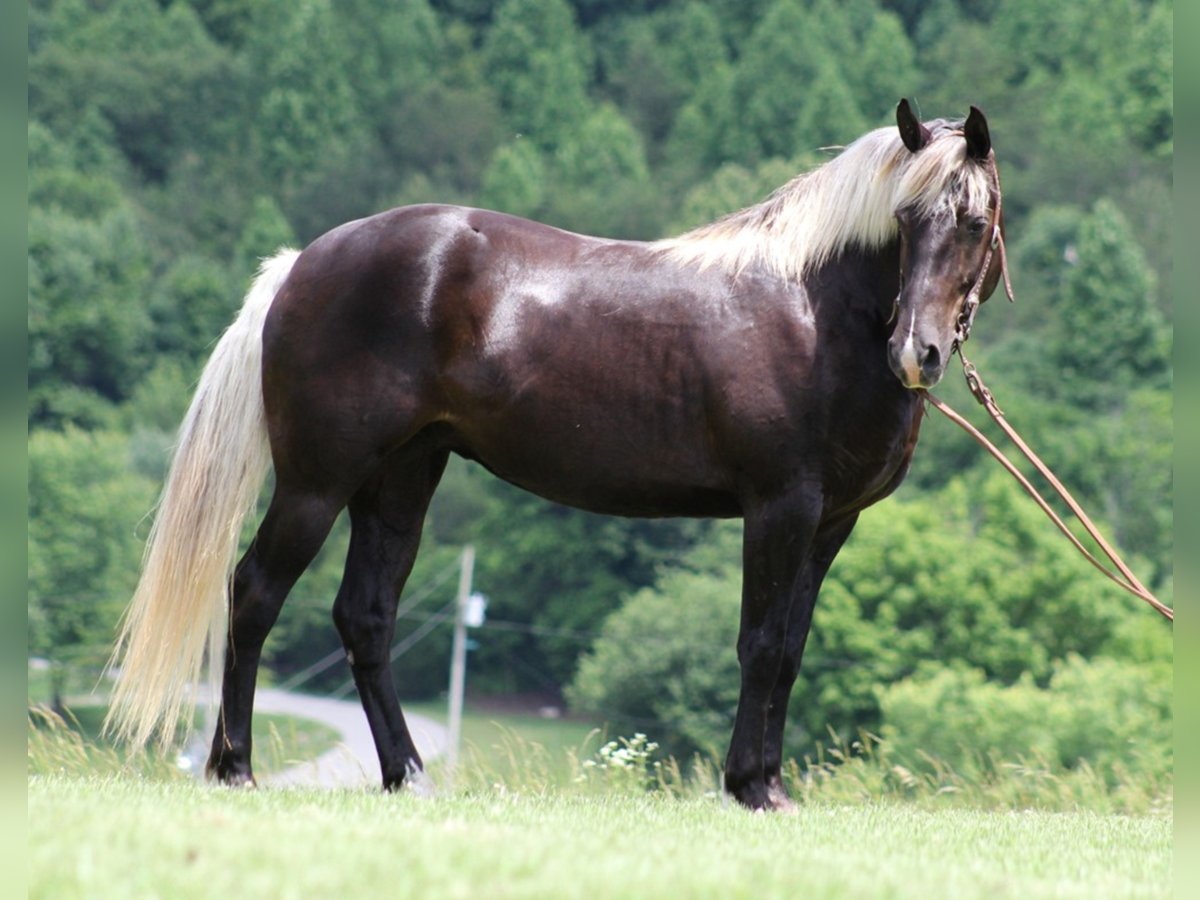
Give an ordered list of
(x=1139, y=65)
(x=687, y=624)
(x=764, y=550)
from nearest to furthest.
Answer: (x=764, y=550) → (x=687, y=624) → (x=1139, y=65)

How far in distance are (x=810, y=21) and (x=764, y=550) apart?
112m

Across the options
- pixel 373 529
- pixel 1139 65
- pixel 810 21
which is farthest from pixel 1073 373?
pixel 373 529

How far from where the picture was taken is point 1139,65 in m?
86.1

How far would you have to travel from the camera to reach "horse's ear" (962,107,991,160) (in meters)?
5.66

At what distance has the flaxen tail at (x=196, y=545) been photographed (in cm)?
620

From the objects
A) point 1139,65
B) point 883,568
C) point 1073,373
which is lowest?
point 883,568

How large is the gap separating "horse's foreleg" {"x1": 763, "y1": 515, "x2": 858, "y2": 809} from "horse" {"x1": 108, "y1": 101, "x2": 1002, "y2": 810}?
Answer: 0.01 m

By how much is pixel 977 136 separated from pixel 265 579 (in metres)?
3.09

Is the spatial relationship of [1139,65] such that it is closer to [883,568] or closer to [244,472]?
[883,568]

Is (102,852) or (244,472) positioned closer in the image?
(102,852)

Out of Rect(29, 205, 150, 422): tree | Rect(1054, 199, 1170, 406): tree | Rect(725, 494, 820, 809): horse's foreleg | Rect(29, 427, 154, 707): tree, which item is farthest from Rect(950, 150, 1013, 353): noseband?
Rect(29, 205, 150, 422): tree

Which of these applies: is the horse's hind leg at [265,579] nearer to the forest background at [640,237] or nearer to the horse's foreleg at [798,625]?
the horse's foreleg at [798,625]

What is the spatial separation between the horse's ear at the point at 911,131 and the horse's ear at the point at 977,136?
0.16m

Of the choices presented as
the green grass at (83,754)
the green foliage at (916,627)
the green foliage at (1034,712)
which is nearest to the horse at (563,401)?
the green grass at (83,754)
